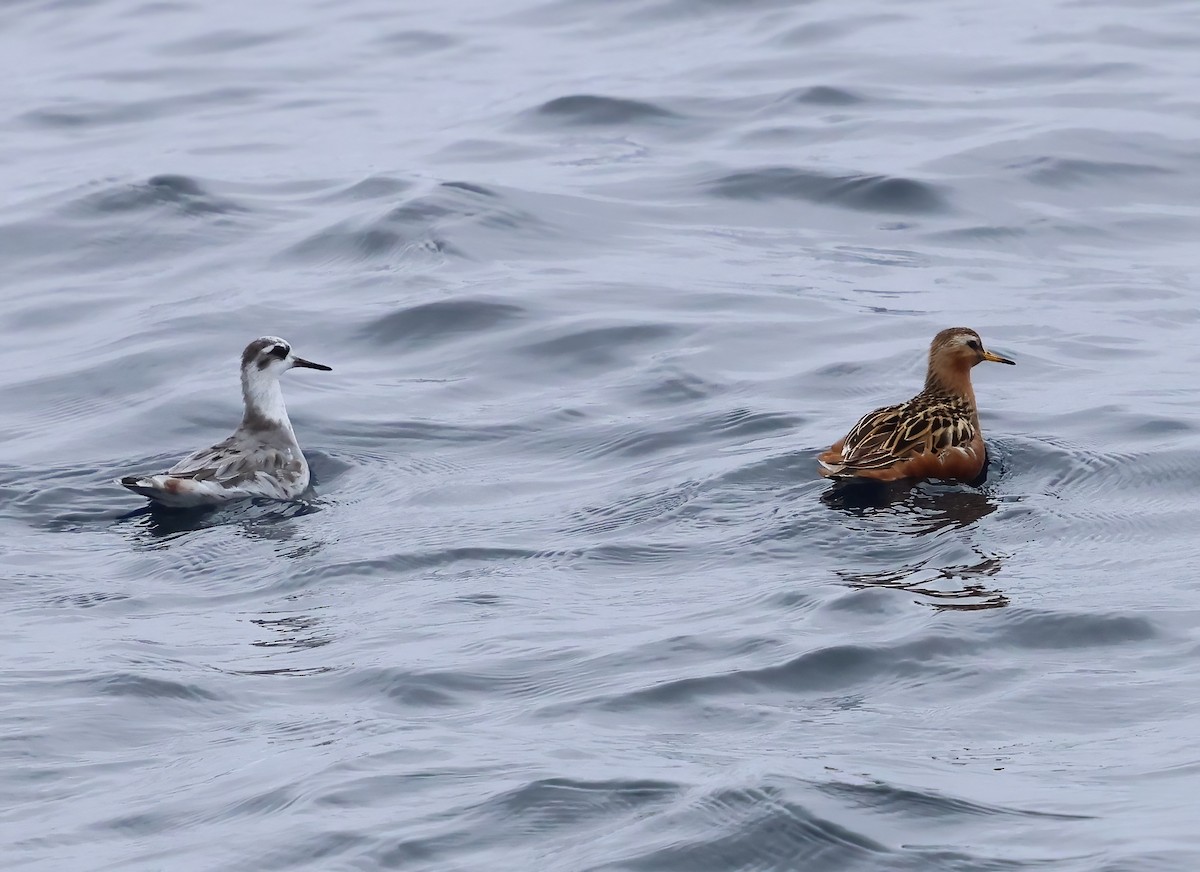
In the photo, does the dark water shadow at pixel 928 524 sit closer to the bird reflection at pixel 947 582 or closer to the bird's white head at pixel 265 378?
the bird reflection at pixel 947 582

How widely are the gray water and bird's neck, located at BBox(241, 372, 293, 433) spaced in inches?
16.7

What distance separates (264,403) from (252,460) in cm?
86

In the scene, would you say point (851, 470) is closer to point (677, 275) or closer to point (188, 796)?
point (188, 796)

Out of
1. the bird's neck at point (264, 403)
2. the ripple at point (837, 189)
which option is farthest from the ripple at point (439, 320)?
the ripple at point (837, 189)

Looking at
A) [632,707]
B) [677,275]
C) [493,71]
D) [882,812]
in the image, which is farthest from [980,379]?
[493,71]

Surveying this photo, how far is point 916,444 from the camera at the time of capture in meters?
12.1

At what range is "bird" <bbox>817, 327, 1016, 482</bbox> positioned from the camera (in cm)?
1177

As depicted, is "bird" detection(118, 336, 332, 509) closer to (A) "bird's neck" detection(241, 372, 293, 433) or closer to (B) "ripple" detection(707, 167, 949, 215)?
(A) "bird's neck" detection(241, 372, 293, 433)

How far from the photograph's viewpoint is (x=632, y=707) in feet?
28.5

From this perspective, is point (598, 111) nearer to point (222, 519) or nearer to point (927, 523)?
point (222, 519)

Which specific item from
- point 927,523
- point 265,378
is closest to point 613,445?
point 265,378

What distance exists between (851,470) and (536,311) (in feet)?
18.4

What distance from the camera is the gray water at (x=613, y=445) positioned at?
7.77 meters

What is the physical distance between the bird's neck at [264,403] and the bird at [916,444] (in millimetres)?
3784
